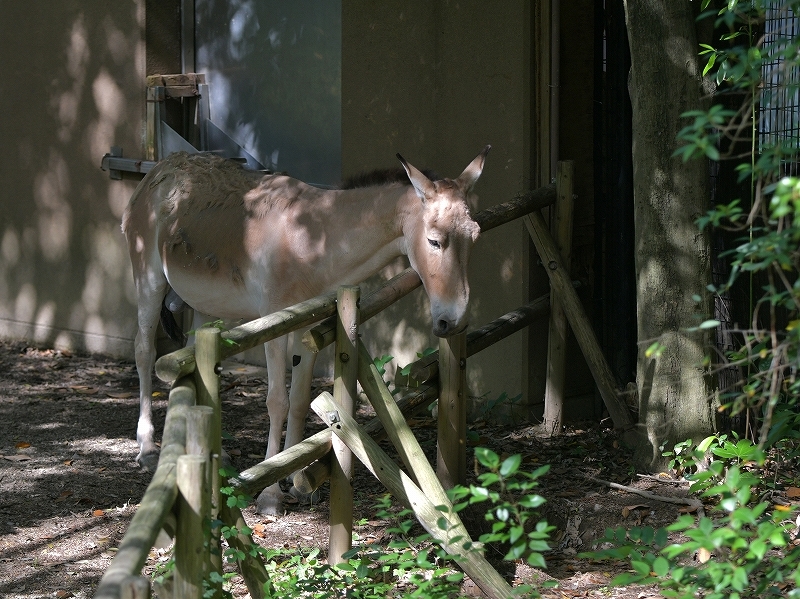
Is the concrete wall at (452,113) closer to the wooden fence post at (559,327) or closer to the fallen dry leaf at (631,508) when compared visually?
the wooden fence post at (559,327)

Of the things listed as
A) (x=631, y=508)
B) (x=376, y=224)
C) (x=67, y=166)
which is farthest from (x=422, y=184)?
(x=67, y=166)

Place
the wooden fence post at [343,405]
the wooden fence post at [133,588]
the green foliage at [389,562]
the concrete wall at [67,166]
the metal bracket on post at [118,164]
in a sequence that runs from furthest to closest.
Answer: the concrete wall at [67,166]
the metal bracket on post at [118,164]
the wooden fence post at [343,405]
the green foliage at [389,562]
the wooden fence post at [133,588]

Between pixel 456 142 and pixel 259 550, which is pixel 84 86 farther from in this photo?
pixel 259 550

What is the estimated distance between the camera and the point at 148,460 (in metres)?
6.00

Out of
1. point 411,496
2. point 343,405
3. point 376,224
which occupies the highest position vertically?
point 376,224

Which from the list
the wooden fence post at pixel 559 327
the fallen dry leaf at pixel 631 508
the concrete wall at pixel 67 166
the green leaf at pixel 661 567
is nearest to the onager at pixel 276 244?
the wooden fence post at pixel 559 327

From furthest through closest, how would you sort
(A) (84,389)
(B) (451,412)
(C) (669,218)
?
(A) (84,389) < (C) (669,218) < (B) (451,412)

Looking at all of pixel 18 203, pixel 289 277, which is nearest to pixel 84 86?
pixel 18 203

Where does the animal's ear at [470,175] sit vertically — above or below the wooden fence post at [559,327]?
above

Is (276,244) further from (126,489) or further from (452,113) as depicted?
(452,113)

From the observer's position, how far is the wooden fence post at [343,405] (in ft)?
13.7

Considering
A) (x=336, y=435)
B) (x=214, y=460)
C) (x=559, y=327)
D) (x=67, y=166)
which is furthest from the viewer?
(x=67, y=166)

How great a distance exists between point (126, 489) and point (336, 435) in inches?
77.8

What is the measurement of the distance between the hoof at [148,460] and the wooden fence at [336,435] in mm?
1702
